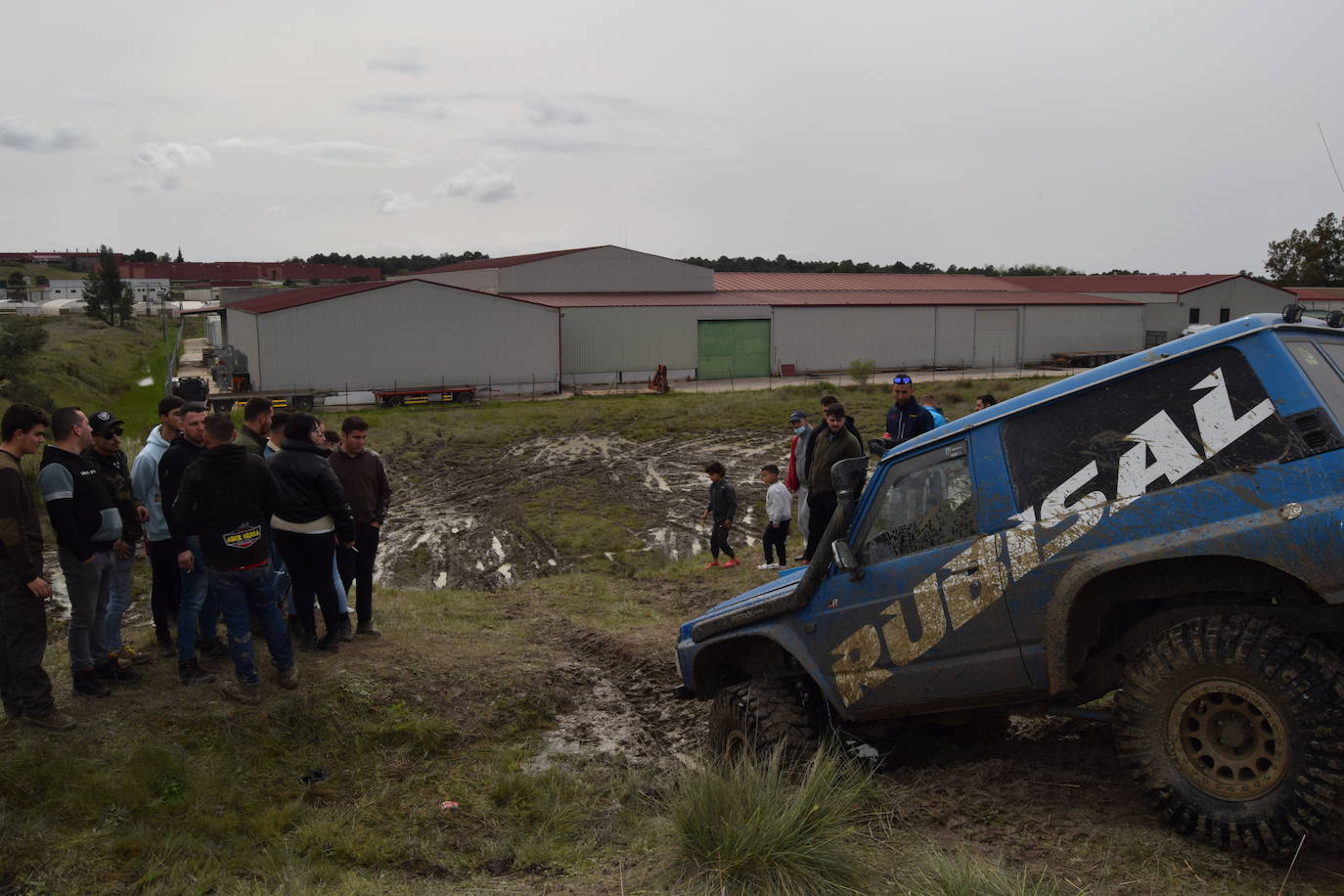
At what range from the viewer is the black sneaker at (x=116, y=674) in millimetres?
6852

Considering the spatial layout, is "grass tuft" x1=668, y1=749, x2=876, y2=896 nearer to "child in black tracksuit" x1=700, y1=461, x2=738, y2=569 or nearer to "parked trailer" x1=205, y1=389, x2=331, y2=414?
"child in black tracksuit" x1=700, y1=461, x2=738, y2=569

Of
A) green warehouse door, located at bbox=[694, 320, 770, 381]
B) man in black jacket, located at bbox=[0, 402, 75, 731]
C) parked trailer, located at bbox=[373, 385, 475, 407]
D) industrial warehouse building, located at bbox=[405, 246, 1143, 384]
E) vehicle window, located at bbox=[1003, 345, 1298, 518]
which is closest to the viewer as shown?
vehicle window, located at bbox=[1003, 345, 1298, 518]

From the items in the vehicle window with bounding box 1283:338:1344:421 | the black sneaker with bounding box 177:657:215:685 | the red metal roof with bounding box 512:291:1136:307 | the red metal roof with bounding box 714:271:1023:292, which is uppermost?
the red metal roof with bounding box 714:271:1023:292

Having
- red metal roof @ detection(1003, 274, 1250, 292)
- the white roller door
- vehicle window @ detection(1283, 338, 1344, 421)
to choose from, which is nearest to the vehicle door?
vehicle window @ detection(1283, 338, 1344, 421)

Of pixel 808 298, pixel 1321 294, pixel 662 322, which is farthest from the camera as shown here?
pixel 1321 294

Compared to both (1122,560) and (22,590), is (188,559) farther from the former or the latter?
(1122,560)

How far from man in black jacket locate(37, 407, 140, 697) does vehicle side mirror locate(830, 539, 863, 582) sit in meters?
4.81

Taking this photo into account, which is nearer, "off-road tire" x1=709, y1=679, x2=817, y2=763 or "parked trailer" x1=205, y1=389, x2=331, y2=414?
"off-road tire" x1=709, y1=679, x2=817, y2=763

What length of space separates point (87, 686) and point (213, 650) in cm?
99

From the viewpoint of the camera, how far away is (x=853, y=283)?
58656mm

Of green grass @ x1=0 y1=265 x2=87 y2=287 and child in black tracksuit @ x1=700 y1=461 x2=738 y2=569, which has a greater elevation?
green grass @ x1=0 y1=265 x2=87 y2=287

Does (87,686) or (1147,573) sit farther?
(87,686)

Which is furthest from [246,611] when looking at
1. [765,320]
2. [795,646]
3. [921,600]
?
[765,320]

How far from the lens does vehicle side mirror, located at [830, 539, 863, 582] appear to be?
5152 mm
